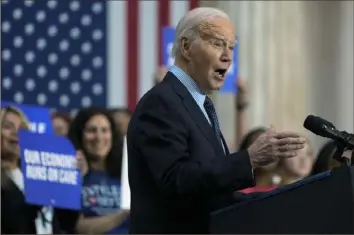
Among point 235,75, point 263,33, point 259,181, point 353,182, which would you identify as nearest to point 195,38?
point 353,182

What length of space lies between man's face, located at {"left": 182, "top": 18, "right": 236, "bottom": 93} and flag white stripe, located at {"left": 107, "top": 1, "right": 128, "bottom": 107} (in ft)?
14.0

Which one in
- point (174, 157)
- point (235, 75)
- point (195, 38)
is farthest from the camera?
point (235, 75)

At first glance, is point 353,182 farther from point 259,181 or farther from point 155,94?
point 259,181

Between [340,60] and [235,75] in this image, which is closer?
[235,75]

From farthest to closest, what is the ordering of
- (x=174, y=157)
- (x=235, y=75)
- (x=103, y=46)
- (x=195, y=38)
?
(x=103, y=46)
(x=235, y=75)
(x=195, y=38)
(x=174, y=157)

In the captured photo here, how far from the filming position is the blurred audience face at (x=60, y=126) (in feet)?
18.0

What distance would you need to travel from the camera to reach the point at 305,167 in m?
5.21

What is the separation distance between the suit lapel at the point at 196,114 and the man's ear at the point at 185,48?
7 centimetres

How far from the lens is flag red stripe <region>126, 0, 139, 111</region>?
22.1 feet

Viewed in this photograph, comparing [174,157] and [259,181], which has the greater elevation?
[174,157]

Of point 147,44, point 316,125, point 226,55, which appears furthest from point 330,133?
point 147,44

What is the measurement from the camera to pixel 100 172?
4.59m

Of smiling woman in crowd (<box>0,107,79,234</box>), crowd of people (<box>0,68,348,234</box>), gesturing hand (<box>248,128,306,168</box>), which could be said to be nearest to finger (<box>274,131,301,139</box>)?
gesturing hand (<box>248,128,306,168</box>)

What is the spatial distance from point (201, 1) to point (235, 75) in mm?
1320
